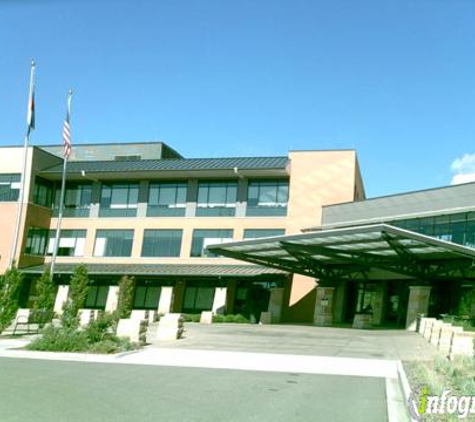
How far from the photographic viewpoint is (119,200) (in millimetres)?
50531

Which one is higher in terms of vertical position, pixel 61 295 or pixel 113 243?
pixel 113 243

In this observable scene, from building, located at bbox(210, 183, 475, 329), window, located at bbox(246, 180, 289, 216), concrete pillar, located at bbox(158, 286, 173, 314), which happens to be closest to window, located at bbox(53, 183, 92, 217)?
concrete pillar, located at bbox(158, 286, 173, 314)

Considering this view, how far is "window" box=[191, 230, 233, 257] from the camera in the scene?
1833 inches

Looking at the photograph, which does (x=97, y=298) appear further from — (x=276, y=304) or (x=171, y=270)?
(x=276, y=304)

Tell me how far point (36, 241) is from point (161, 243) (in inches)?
403

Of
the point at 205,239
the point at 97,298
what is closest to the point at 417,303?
the point at 205,239

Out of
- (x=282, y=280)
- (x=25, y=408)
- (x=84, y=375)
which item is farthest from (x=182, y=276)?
(x=25, y=408)

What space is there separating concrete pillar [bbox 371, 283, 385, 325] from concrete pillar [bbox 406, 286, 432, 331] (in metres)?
5.16

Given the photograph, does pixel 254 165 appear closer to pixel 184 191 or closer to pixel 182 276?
pixel 184 191

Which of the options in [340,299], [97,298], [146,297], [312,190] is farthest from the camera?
[97,298]

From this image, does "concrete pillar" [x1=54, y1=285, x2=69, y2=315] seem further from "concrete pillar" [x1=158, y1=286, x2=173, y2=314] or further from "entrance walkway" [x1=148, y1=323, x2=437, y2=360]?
"entrance walkway" [x1=148, y1=323, x2=437, y2=360]

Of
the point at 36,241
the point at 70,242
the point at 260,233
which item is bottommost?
the point at 36,241

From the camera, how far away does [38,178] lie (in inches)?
1951

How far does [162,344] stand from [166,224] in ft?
87.3
